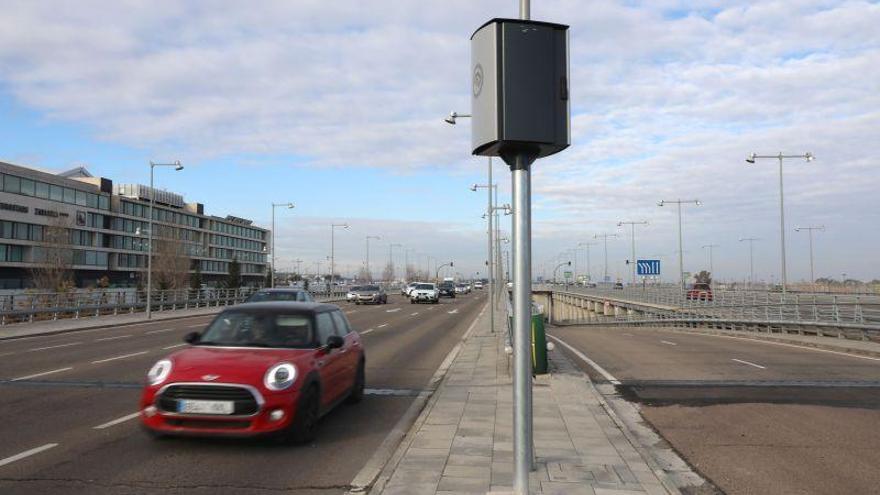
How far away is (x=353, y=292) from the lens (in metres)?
55.7

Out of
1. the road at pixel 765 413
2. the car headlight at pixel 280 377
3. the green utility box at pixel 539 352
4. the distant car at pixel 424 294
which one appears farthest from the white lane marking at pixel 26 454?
the distant car at pixel 424 294

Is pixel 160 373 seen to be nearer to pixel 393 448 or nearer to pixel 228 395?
pixel 228 395

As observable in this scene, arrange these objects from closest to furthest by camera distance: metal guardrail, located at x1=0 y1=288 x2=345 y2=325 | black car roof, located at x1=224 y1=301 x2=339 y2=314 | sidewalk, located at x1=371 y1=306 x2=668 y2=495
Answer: sidewalk, located at x1=371 y1=306 x2=668 y2=495 < black car roof, located at x1=224 y1=301 x2=339 y2=314 < metal guardrail, located at x1=0 y1=288 x2=345 y2=325

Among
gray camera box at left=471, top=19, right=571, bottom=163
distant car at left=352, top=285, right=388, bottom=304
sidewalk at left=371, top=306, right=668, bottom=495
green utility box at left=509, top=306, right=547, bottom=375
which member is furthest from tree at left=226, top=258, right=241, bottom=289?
gray camera box at left=471, top=19, right=571, bottom=163

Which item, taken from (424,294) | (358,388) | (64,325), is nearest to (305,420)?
(358,388)

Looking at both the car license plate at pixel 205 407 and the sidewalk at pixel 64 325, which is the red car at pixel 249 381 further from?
the sidewalk at pixel 64 325

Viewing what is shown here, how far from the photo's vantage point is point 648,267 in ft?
152

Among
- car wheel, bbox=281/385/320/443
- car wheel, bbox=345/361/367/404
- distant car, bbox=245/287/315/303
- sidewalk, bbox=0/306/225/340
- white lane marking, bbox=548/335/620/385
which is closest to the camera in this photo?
car wheel, bbox=281/385/320/443

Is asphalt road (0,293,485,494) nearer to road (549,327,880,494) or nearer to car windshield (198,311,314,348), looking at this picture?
car windshield (198,311,314,348)

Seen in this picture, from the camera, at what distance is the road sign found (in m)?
46.0

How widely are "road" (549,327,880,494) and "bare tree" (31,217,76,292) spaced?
40589mm

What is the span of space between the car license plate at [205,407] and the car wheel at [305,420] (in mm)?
657

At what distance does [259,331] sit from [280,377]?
1359 mm

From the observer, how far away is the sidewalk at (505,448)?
5.69m
